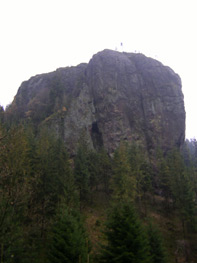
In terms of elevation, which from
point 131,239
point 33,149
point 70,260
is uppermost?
point 33,149

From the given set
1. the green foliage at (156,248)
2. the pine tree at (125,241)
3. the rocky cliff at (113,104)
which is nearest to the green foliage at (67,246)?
the pine tree at (125,241)

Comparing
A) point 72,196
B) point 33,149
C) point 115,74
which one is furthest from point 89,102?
point 72,196

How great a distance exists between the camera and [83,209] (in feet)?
100

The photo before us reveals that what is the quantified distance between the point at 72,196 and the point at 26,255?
780cm

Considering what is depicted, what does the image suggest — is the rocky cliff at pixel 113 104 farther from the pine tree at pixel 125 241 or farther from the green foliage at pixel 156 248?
the pine tree at pixel 125 241

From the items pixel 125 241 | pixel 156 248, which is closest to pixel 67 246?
pixel 125 241

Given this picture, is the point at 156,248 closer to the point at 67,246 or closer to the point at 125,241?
the point at 125,241

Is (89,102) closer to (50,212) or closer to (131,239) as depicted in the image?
(50,212)

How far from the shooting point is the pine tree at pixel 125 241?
41.2ft

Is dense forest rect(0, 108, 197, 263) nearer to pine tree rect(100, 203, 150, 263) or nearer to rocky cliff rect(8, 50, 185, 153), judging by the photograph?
pine tree rect(100, 203, 150, 263)

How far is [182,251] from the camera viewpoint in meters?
26.5

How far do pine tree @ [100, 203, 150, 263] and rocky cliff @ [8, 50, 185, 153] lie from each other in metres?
35.6

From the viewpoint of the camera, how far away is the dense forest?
11.4 metres

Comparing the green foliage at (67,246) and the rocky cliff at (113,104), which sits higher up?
the rocky cliff at (113,104)
